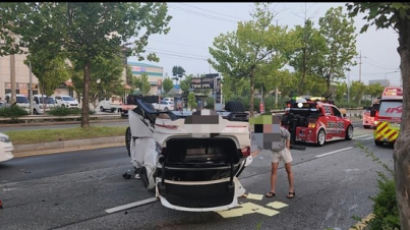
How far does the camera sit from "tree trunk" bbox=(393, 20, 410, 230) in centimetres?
229

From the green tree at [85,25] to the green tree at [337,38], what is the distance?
1682cm

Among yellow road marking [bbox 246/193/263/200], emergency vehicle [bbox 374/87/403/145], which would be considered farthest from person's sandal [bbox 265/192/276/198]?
emergency vehicle [bbox 374/87/403/145]

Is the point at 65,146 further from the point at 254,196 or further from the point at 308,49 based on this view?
the point at 308,49

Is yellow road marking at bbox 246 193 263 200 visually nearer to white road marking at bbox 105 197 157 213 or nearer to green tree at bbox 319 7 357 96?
white road marking at bbox 105 197 157 213

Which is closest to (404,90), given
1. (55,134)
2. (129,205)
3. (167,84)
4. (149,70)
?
(129,205)

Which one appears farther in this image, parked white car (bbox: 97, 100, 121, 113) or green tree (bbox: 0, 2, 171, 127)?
parked white car (bbox: 97, 100, 121, 113)

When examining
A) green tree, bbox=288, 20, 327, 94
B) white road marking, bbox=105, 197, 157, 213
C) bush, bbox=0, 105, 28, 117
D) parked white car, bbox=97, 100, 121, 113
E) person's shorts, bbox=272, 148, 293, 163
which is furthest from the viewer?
parked white car, bbox=97, 100, 121, 113

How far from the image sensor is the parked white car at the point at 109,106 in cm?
3551

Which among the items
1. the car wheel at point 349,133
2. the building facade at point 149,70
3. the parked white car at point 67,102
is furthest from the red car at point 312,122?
the building facade at point 149,70

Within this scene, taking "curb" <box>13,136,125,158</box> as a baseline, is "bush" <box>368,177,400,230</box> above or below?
above

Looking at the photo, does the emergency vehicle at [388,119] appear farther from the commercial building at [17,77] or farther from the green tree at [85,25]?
the commercial building at [17,77]

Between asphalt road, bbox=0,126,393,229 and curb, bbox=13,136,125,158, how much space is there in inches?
41.9

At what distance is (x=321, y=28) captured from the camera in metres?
25.5

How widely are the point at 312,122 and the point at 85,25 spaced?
9.32 m
